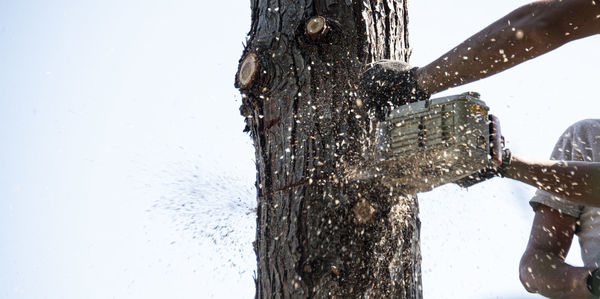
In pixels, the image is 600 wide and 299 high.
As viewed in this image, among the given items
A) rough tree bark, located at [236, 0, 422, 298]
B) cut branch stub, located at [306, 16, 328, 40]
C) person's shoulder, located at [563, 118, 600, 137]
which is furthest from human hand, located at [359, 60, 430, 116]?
person's shoulder, located at [563, 118, 600, 137]

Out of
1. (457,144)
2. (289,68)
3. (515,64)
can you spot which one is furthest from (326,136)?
(515,64)

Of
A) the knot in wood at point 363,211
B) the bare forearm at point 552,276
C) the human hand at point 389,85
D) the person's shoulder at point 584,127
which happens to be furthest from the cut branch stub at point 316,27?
the bare forearm at point 552,276

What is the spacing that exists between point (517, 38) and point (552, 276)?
1144mm

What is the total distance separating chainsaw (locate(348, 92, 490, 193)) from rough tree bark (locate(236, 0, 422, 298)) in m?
0.07

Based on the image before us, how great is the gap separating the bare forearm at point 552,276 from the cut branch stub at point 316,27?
146 centimetres

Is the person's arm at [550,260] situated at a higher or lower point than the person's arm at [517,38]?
lower

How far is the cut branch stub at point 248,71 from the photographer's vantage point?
79.1 inches

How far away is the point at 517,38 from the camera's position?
1.69 meters

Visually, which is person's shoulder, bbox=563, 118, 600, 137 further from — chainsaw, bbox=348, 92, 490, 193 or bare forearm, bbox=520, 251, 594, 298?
chainsaw, bbox=348, 92, 490, 193

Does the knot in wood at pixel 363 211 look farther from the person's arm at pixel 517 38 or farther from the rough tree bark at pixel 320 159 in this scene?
the person's arm at pixel 517 38

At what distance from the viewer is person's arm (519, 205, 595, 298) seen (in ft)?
7.01

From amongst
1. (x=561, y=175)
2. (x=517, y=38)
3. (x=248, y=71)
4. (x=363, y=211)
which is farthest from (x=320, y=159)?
(x=561, y=175)

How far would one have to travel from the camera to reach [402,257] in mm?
1845

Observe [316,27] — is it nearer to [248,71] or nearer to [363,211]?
[248,71]
